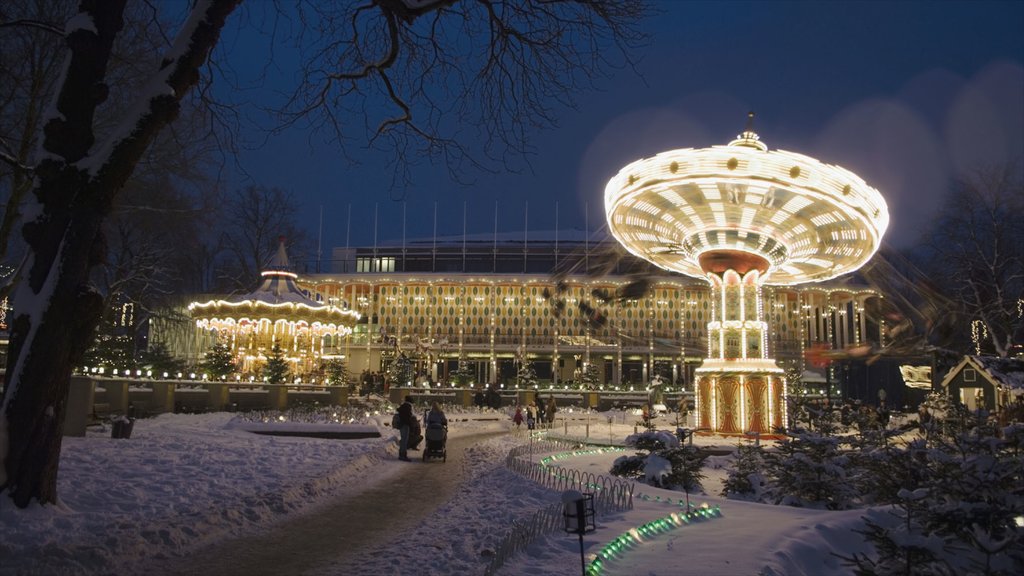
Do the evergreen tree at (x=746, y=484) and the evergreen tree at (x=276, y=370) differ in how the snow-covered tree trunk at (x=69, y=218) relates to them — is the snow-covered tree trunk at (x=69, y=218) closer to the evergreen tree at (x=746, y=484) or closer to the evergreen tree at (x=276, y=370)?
the evergreen tree at (x=746, y=484)

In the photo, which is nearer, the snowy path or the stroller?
the snowy path

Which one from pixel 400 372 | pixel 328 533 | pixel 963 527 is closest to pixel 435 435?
pixel 328 533

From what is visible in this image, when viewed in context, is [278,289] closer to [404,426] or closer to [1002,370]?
[404,426]

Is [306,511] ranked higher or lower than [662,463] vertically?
lower

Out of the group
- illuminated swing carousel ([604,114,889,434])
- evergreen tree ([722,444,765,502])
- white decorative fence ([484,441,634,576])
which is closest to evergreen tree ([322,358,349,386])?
illuminated swing carousel ([604,114,889,434])

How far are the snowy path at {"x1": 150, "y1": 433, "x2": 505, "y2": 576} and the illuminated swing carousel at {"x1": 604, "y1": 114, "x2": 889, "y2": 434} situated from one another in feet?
34.0

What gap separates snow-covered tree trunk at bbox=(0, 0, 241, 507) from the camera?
7.25 m

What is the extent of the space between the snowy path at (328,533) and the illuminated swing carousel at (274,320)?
22488mm

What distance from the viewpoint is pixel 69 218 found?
7.64 m

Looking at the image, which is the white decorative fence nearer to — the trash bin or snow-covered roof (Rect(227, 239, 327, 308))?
the trash bin

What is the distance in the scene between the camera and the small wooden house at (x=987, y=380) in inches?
1047

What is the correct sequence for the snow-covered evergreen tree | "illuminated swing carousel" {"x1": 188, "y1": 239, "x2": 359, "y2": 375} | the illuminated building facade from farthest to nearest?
the illuminated building facade → "illuminated swing carousel" {"x1": 188, "y1": 239, "x2": 359, "y2": 375} → the snow-covered evergreen tree

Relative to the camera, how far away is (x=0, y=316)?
43.5m

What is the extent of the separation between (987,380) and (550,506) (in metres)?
25.8
